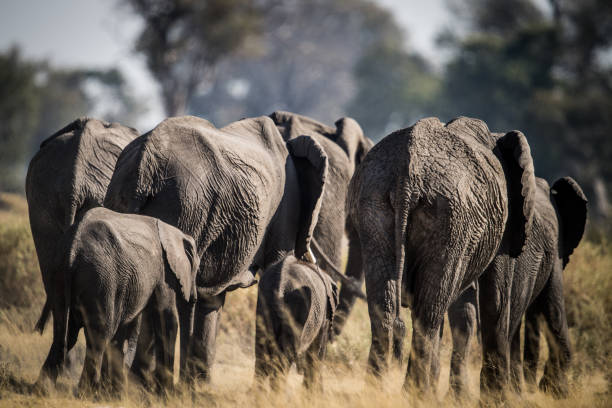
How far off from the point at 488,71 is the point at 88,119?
31655 mm

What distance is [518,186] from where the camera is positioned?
17.4 ft

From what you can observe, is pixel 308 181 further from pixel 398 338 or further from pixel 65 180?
pixel 398 338

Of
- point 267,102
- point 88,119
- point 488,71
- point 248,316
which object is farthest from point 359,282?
point 267,102

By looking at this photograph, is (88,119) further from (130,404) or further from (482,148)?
(482,148)

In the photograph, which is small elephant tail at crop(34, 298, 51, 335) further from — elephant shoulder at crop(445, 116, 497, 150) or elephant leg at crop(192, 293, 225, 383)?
elephant shoulder at crop(445, 116, 497, 150)

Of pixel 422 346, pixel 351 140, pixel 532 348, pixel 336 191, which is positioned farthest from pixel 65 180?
pixel 532 348

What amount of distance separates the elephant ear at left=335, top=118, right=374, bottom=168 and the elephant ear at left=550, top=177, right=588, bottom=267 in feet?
7.36

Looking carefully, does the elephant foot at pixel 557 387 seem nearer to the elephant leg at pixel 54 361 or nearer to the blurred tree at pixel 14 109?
the elephant leg at pixel 54 361

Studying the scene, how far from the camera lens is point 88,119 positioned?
6.93m

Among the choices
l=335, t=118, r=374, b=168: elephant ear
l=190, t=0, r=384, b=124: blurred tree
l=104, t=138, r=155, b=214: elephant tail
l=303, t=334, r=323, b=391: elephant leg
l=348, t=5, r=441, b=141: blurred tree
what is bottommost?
l=303, t=334, r=323, b=391: elephant leg

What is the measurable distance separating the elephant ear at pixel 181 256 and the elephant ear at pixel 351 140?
3.47 m

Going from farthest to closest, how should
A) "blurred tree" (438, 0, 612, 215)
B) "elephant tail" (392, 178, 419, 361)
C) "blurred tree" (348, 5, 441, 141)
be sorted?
"blurred tree" (348, 5, 441, 141), "blurred tree" (438, 0, 612, 215), "elephant tail" (392, 178, 419, 361)

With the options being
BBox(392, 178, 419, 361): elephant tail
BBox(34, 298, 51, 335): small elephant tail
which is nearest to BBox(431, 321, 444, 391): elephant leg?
BBox(392, 178, 419, 361): elephant tail

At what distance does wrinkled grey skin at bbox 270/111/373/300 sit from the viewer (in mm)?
7227
